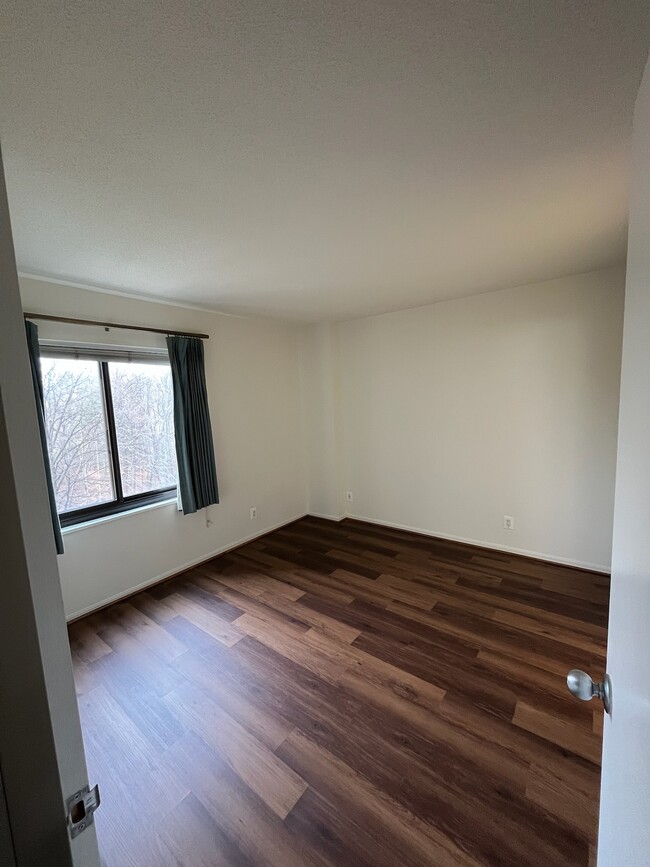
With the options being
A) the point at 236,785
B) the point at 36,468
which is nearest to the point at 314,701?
the point at 236,785

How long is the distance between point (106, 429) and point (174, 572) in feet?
4.57

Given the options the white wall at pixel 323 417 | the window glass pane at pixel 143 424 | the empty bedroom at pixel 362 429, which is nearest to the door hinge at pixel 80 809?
the empty bedroom at pixel 362 429

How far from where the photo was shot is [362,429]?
399 cm

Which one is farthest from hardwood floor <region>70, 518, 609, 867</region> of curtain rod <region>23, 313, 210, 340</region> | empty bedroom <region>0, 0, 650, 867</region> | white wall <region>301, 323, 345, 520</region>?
curtain rod <region>23, 313, 210, 340</region>

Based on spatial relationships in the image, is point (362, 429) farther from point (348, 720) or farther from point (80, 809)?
point (80, 809)

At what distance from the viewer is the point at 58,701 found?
1.83 ft

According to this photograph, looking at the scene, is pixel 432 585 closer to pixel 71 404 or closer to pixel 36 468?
pixel 36 468

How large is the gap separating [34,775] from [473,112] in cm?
183

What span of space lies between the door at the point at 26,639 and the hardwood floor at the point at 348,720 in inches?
39.3

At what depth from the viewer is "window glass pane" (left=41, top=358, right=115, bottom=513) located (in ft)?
7.70

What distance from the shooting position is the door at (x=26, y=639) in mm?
487

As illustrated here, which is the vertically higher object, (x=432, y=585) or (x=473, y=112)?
(x=473, y=112)

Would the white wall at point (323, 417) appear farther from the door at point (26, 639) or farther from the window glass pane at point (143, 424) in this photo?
the door at point (26, 639)

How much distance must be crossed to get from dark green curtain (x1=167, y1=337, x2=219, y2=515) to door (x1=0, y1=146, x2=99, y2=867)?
2.52 meters
